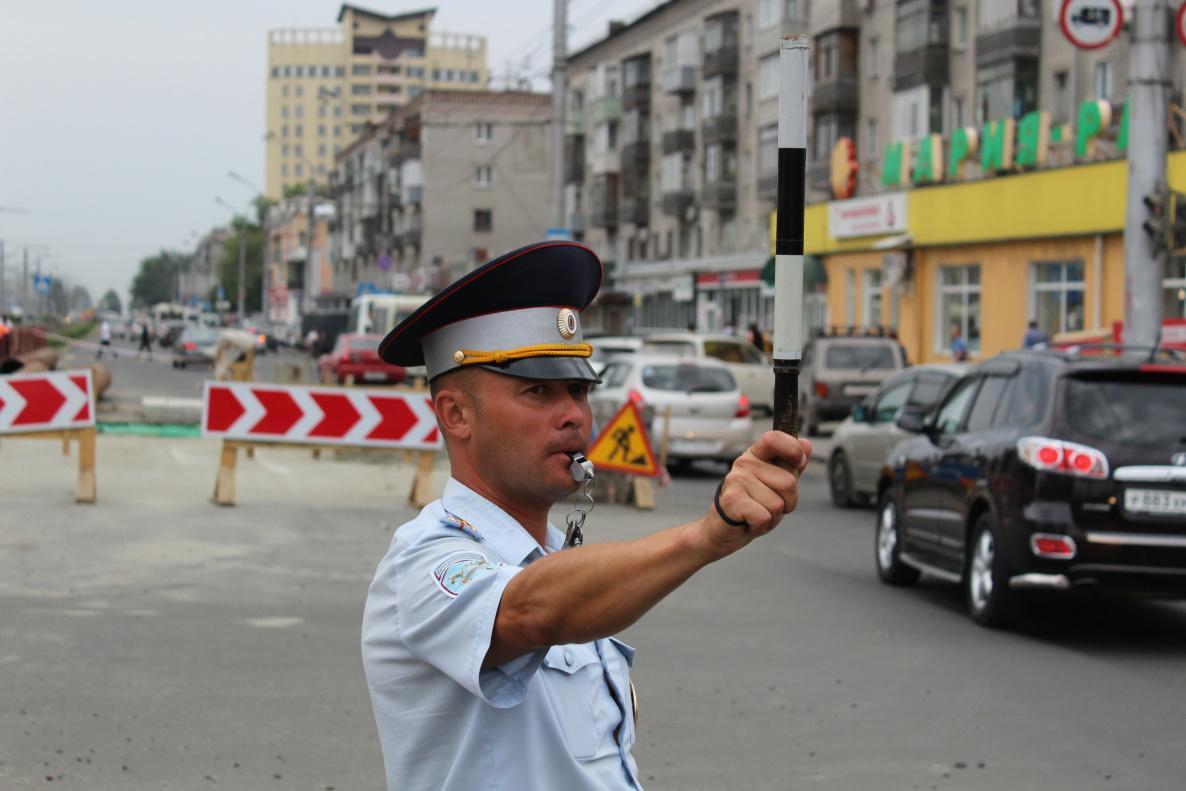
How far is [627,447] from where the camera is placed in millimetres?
14344

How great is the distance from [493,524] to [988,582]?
22.2 feet

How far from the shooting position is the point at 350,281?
5059 inches

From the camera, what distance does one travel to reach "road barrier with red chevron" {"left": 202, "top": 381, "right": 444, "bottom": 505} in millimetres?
13125

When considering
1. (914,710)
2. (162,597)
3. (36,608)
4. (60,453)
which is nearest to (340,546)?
(162,597)

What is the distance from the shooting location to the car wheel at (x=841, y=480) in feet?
50.9

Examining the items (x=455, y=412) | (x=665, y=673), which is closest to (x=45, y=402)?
(x=665, y=673)

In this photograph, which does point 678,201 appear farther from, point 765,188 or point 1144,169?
point 1144,169

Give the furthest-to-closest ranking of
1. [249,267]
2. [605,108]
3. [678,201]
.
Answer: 1. [249,267]
2. [605,108]
3. [678,201]

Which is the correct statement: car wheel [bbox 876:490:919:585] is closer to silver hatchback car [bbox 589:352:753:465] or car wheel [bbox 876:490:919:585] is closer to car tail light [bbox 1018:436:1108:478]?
car tail light [bbox 1018:436:1108:478]

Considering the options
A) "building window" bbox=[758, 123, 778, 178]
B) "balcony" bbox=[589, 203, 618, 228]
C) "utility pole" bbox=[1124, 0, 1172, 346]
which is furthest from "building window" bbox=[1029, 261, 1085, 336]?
"balcony" bbox=[589, 203, 618, 228]

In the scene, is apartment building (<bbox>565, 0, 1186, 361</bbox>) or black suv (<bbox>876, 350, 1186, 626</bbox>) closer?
black suv (<bbox>876, 350, 1186, 626</bbox>)

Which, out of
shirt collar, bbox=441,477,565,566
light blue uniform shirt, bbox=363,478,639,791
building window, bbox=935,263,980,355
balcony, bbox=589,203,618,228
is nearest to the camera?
light blue uniform shirt, bbox=363,478,639,791

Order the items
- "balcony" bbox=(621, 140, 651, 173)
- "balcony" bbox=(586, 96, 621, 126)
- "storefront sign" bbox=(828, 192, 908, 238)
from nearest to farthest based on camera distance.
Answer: "storefront sign" bbox=(828, 192, 908, 238), "balcony" bbox=(621, 140, 651, 173), "balcony" bbox=(586, 96, 621, 126)

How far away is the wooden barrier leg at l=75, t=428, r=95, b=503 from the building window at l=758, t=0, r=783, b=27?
142 ft
